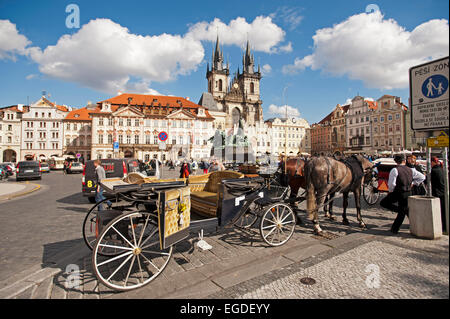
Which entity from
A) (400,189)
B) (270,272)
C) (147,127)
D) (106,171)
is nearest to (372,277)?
(270,272)

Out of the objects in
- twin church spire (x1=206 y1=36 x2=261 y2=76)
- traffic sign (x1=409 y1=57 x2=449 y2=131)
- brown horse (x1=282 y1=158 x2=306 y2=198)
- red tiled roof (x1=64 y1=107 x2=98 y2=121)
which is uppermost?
twin church spire (x1=206 y1=36 x2=261 y2=76)

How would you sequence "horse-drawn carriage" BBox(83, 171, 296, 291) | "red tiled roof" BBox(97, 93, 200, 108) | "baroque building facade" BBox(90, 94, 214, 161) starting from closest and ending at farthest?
"horse-drawn carriage" BBox(83, 171, 296, 291) → "baroque building facade" BBox(90, 94, 214, 161) → "red tiled roof" BBox(97, 93, 200, 108)

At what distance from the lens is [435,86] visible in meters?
1.90

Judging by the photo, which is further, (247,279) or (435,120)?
(247,279)

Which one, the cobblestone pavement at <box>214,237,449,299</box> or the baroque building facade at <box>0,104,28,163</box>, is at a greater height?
the baroque building facade at <box>0,104,28,163</box>

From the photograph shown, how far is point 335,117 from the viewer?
71.0 metres

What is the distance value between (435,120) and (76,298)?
13.0 feet

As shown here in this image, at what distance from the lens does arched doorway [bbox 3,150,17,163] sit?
59.9 meters

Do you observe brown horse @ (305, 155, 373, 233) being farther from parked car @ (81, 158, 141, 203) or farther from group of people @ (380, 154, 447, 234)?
parked car @ (81, 158, 141, 203)

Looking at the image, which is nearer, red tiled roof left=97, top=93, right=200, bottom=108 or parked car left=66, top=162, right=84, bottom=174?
parked car left=66, top=162, right=84, bottom=174

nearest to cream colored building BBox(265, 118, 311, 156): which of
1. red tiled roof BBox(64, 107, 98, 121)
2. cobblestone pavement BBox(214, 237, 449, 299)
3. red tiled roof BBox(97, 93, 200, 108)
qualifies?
red tiled roof BBox(97, 93, 200, 108)

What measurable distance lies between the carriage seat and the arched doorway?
74.3 metres
